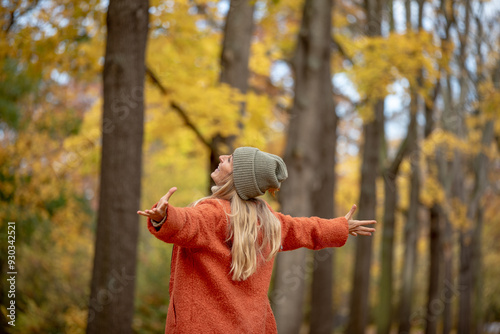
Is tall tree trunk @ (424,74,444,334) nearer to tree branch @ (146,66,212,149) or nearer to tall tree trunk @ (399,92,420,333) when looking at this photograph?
tall tree trunk @ (399,92,420,333)

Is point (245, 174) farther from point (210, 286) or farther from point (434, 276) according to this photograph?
point (434, 276)

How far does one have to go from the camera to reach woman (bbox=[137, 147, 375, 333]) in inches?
97.3

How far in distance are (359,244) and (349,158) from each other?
27.9 ft

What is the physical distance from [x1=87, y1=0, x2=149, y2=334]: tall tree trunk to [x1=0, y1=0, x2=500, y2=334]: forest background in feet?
0.06

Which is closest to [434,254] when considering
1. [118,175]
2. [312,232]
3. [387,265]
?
[387,265]

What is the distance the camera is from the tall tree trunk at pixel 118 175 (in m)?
4.43

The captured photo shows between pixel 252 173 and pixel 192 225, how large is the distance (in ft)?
1.44

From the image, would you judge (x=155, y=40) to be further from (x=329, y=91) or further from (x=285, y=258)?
(x=285, y=258)

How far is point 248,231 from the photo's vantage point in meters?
2.57

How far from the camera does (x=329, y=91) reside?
9.15 metres

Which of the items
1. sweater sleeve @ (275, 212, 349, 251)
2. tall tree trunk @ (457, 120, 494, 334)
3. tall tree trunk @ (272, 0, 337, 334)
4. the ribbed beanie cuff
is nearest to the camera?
the ribbed beanie cuff

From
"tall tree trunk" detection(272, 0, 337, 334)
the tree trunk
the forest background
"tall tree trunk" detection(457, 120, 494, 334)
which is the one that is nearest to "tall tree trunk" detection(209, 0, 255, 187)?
the forest background

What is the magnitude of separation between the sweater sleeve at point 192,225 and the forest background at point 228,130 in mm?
2179

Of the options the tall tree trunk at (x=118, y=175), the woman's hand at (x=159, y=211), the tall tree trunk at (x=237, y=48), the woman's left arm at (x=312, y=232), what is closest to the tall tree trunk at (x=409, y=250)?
the tall tree trunk at (x=237, y=48)
